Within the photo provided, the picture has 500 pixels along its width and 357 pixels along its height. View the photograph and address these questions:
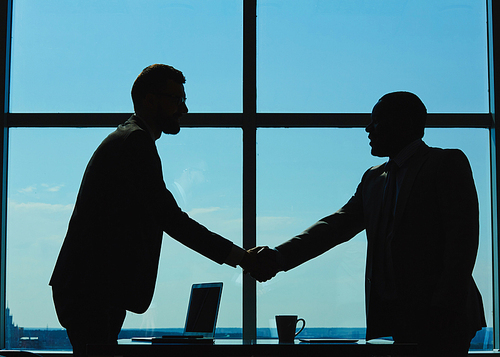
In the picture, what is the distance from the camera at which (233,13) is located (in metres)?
3.71

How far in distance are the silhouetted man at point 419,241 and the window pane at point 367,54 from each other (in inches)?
46.3

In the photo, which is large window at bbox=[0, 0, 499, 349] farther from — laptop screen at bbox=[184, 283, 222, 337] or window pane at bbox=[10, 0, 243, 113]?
laptop screen at bbox=[184, 283, 222, 337]

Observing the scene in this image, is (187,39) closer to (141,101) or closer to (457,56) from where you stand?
(141,101)

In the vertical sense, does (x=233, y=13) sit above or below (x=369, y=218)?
above

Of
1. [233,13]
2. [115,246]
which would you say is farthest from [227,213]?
[115,246]

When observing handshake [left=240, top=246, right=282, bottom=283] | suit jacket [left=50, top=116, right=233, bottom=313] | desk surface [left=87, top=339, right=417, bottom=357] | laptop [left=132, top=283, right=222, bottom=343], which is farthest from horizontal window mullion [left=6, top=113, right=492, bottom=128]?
desk surface [left=87, top=339, right=417, bottom=357]

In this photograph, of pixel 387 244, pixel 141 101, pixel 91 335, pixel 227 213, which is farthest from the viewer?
pixel 227 213

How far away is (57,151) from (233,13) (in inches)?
60.1

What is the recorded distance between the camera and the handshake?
2779mm

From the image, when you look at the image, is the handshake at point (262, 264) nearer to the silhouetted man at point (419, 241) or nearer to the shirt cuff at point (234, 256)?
the shirt cuff at point (234, 256)

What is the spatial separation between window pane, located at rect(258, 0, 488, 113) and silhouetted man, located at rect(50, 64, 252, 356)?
1.60 meters

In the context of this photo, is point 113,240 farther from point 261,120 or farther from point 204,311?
point 261,120

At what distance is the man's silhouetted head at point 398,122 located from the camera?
8.19 feet

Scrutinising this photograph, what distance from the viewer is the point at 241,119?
3586 millimetres
